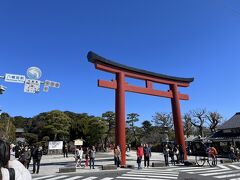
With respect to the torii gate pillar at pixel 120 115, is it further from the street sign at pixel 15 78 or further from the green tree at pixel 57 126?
the green tree at pixel 57 126

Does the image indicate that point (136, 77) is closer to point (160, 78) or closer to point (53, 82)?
point (160, 78)

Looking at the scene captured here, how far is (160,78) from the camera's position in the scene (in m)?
25.3

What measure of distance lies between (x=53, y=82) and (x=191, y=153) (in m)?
29.2

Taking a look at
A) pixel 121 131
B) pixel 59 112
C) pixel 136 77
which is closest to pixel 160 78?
pixel 136 77

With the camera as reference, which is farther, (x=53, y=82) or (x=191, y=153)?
(x=191, y=153)

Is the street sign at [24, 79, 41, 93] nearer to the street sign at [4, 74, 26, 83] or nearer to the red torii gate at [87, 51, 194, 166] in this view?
the street sign at [4, 74, 26, 83]

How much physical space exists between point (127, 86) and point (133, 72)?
1.75 meters

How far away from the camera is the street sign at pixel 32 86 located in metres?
14.6

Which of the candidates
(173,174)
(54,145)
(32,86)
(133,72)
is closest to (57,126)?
(54,145)

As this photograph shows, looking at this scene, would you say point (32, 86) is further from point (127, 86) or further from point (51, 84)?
point (127, 86)

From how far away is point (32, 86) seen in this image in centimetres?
1480

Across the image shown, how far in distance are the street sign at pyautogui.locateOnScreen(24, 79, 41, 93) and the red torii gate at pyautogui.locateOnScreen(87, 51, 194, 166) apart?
591cm

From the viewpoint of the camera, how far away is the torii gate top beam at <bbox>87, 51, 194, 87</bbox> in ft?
68.4

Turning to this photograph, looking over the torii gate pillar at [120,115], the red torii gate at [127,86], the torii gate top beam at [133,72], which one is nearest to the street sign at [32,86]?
the red torii gate at [127,86]
